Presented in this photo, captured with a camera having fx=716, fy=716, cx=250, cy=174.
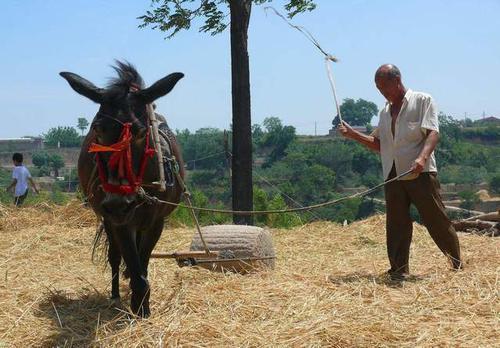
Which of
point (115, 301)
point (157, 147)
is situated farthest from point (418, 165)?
point (115, 301)

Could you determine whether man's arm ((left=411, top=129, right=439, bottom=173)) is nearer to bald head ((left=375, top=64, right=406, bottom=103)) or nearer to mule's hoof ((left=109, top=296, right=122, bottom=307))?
bald head ((left=375, top=64, right=406, bottom=103))

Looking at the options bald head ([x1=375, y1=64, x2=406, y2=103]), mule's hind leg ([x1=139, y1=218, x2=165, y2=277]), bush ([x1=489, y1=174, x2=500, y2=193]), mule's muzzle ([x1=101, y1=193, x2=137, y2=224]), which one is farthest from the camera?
bush ([x1=489, y1=174, x2=500, y2=193])

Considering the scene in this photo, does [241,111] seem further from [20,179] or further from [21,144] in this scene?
[21,144]

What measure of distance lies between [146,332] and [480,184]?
1795 inches

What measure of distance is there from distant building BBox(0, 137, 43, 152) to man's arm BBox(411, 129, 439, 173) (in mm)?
55552

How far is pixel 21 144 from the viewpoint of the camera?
64.6m

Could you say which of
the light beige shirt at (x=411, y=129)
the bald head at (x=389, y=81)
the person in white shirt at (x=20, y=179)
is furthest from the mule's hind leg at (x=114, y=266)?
the person in white shirt at (x=20, y=179)

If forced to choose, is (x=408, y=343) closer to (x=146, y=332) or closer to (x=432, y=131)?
(x=146, y=332)

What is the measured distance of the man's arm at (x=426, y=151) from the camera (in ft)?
19.9

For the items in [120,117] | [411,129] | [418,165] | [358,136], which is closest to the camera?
[120,117]

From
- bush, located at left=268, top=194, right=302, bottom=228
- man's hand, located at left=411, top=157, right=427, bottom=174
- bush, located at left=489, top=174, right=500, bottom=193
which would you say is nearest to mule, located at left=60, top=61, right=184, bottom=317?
man's hand, located at left=411, top=157, right=427, bottom=174

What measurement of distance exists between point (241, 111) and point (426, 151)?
213 inches

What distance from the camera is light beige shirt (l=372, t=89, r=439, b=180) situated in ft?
20.6

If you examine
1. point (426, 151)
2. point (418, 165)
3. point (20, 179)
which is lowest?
point (20, 179)
